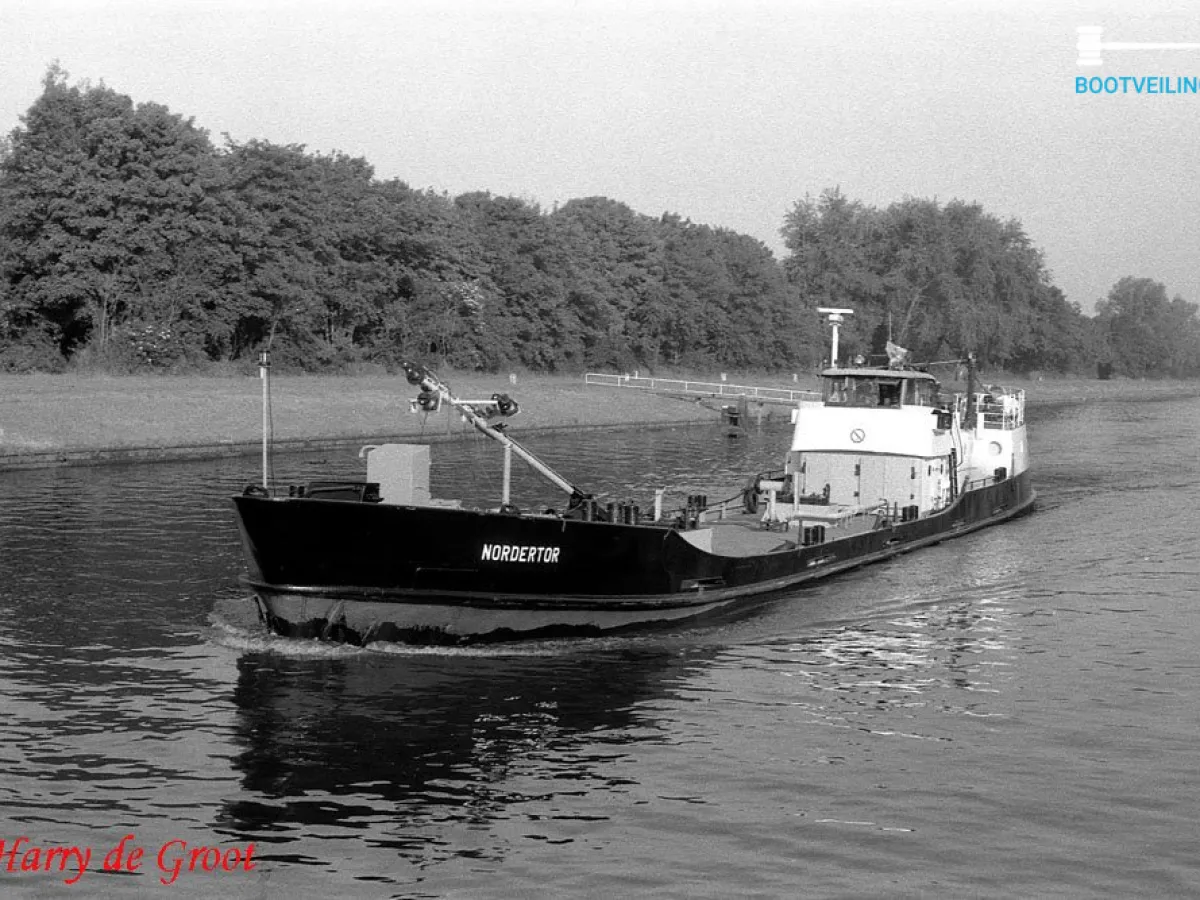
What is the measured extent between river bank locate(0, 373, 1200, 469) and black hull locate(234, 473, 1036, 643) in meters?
20.8

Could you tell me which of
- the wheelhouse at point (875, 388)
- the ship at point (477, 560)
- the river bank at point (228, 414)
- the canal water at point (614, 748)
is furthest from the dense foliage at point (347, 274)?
the canal water at point (614, 748)

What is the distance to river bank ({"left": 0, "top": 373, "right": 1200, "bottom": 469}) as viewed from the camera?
54.7 meters

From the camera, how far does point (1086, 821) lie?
49.4 feet

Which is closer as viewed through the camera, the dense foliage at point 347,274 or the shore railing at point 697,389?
the dense foliage at point 347,274

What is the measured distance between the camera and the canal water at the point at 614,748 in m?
13.7

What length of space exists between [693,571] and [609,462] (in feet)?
116

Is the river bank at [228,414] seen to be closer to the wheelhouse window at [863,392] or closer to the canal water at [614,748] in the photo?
the wheelhouse window at [863,392]

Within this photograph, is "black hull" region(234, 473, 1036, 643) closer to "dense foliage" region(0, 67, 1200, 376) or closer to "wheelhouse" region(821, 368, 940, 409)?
"wheelhouse" region(821, 368, 940, 409)

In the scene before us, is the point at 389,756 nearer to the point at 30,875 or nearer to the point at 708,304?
the point at 30,875

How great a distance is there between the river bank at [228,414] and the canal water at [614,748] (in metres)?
21.2

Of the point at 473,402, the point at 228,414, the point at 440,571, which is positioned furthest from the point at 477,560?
the point at 228,414

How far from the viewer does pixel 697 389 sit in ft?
378

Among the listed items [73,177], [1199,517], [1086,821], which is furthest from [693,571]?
[73,177]

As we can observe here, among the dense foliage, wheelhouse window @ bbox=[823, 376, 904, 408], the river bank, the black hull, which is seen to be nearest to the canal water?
the black hull
